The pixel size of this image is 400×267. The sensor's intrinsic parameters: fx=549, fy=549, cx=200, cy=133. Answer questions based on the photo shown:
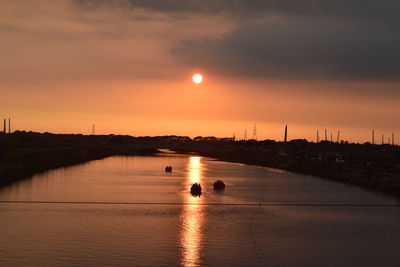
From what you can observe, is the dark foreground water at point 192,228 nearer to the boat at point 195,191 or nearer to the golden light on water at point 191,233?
the golden light on water at point 191,233

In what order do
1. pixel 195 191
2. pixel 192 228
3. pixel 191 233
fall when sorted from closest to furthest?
pixel 191 233 → pixel 192 228 → pixel 195 191

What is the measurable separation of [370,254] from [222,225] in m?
8.42

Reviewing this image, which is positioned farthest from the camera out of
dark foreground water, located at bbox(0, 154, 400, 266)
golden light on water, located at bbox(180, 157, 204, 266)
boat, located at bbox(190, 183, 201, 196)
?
boat, located at bbox(190, 183, 201, 196)

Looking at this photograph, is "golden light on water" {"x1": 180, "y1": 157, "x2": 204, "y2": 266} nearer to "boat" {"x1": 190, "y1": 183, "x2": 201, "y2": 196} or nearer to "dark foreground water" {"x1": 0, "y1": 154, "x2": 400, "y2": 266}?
"dark foreground water" {"x1": 0, "y1": 154, "x2": 400, "y2": 266}

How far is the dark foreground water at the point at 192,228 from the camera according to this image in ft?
69.5

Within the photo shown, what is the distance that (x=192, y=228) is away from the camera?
27656 mm

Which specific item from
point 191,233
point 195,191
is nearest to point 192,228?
point 191,233

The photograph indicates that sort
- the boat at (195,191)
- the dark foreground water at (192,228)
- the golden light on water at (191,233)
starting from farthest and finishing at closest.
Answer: the boat at (195,191)
the dark foreground water at (192,228)
the golden light on water at (191,233)

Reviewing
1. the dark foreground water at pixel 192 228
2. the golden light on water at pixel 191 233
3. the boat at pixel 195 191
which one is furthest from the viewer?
the boat at pixel 195 191

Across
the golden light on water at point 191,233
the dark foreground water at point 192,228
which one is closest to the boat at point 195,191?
the dark foreground water at point 192,228

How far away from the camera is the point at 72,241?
2350 cm

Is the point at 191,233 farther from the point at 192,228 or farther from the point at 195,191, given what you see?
the point at 195,191

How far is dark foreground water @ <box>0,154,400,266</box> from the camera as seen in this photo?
2119 centimetres

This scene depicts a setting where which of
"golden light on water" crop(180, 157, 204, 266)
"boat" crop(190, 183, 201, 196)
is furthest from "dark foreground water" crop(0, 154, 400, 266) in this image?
"boat" crop(190, 183, 201, 196)
